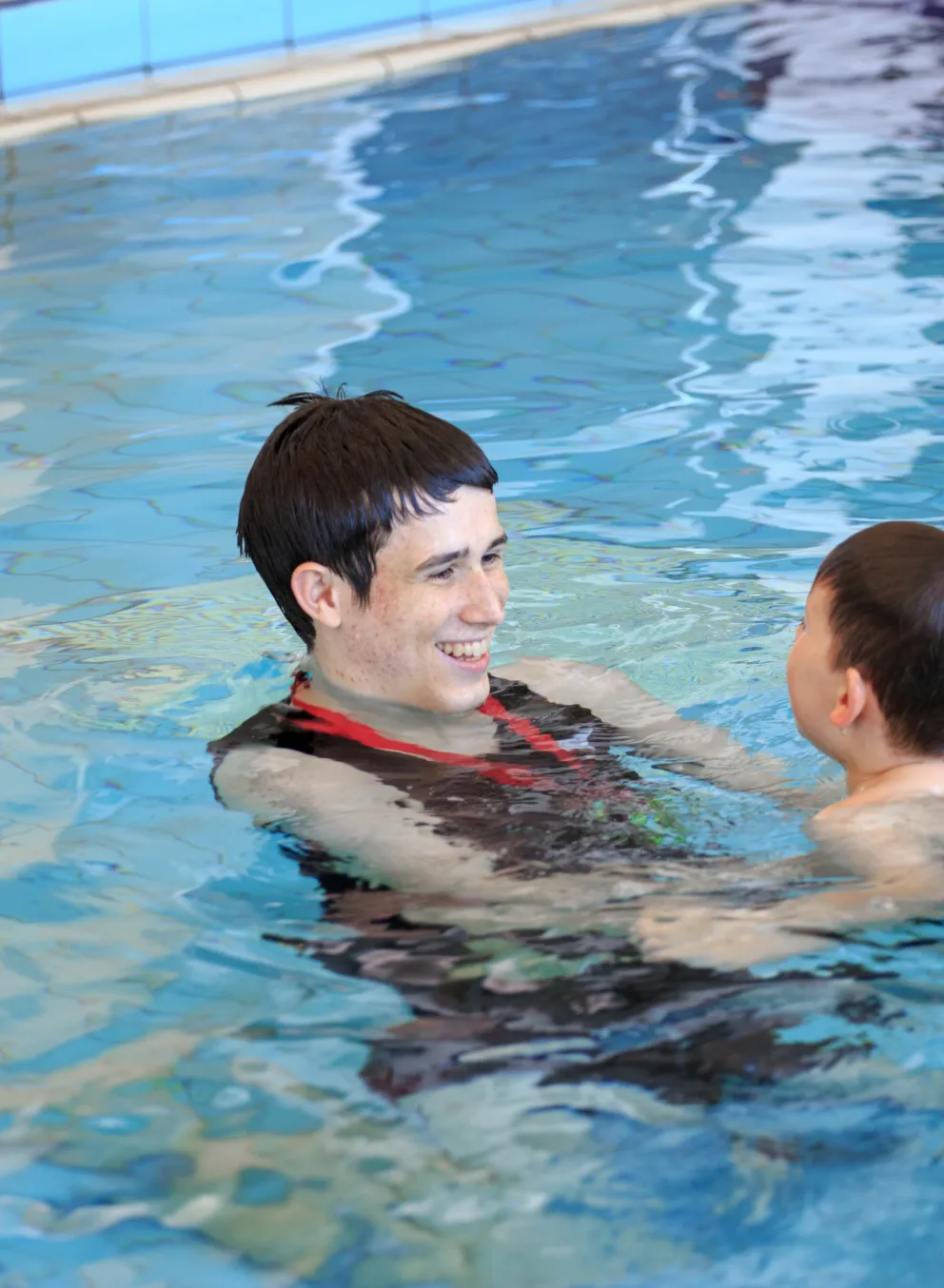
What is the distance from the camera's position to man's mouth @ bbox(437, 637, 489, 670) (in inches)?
120

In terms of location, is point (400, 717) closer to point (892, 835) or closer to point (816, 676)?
point (816, 676)

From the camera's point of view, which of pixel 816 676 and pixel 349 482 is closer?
pixel 816 676

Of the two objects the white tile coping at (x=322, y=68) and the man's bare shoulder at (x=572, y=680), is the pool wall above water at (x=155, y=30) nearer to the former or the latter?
the white tile coping at (x=322, y=68)

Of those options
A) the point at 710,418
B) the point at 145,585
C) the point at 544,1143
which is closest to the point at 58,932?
the point at 544,1143

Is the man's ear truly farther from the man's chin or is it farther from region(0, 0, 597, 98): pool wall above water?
region(0, 0, 597, 98): pool wall above water

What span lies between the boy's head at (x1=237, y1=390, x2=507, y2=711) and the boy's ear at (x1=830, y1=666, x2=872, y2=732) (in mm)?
593

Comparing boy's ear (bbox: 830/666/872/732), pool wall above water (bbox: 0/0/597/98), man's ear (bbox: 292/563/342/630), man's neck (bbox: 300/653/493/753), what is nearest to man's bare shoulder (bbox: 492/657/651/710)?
man's neck (bbox: 300/653/493/753)

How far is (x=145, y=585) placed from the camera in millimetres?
4820

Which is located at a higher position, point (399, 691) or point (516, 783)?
point (399, 691)

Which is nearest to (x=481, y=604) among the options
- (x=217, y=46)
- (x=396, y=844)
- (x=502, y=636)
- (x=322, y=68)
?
(x=396, y=844)

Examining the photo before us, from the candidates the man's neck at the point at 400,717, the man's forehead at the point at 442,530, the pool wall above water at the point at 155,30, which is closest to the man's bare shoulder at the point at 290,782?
the man's neck at the point at 400,717

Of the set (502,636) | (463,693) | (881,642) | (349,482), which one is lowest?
(502,636)

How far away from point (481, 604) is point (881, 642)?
68cm

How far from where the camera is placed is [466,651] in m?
3.05
